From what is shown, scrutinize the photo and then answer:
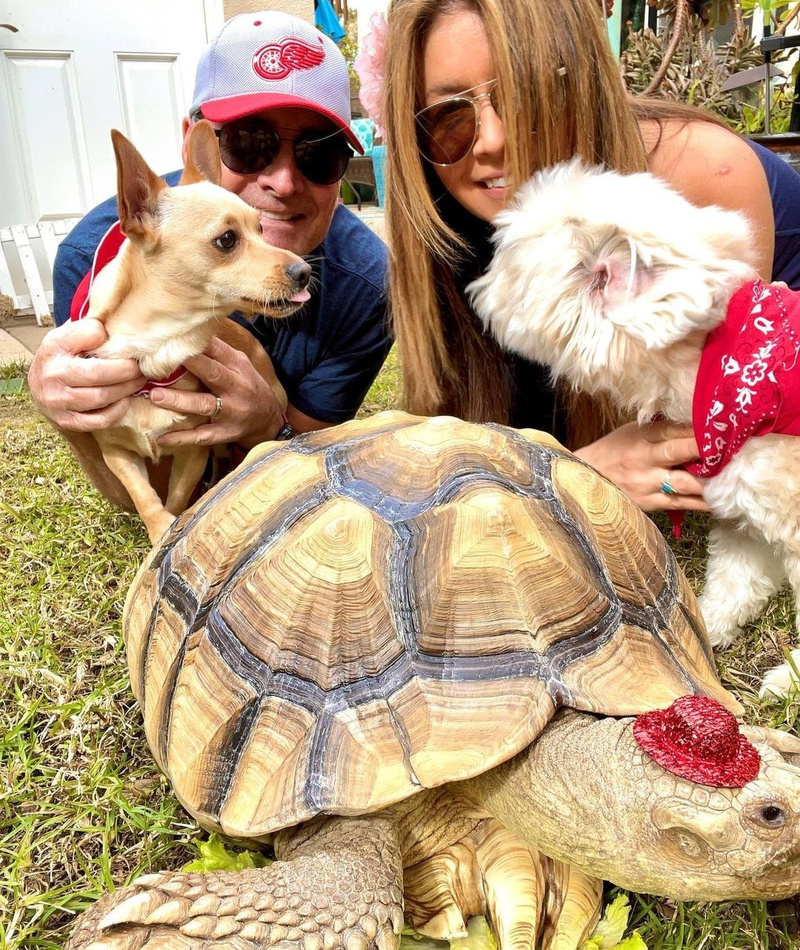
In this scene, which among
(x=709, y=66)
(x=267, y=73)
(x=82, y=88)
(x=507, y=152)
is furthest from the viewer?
(x=709, y=66)

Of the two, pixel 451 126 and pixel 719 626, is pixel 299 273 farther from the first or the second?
pixel 719 626

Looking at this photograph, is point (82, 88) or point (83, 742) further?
point (82, 88)

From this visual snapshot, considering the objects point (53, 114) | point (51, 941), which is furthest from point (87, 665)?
point (53, 114)

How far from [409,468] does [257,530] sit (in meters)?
0.29

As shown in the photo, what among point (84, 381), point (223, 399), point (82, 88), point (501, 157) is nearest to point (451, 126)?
point (501, 157)

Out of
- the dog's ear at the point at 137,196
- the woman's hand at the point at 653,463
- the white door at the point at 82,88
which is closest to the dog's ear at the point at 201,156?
the dog's ear at the point at 137,196

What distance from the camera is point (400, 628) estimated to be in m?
1.17

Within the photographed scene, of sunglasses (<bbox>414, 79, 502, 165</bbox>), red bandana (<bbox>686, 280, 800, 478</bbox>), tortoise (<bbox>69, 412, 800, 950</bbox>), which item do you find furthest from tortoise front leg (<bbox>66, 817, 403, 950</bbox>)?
sunglasses (<bbox>414, 79, 502, 165</bbox>)

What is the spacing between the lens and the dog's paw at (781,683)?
162 centimetres

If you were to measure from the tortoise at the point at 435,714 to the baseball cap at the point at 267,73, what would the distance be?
51.0 inches

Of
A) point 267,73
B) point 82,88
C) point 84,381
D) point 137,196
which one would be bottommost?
point 84,381

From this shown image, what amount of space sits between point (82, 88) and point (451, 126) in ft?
14.3

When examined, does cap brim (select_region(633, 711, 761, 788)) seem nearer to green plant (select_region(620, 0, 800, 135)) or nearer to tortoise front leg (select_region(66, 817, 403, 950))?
tortoise front leg (select_region(66, 817, 403, 950))

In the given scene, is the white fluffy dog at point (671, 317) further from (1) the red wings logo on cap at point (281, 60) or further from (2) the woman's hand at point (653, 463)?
(1) the red wings logo on cap at point (281, 60)
